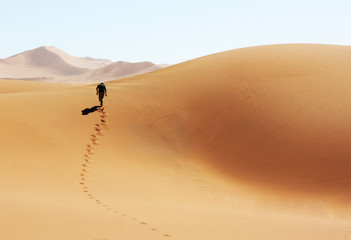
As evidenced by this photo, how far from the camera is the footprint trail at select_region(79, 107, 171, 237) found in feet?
21.3

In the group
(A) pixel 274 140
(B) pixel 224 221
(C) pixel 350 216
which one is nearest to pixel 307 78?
(A) pixel 274 140

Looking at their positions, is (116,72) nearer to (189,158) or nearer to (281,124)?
(281,124)

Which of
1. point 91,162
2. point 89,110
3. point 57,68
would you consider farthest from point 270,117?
point 57,68

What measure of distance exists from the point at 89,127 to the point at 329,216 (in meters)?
7.46

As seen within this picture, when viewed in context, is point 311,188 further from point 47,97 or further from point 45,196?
point 47,97

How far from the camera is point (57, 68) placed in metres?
122

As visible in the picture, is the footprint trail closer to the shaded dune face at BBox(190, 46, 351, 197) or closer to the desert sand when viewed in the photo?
the desert sand

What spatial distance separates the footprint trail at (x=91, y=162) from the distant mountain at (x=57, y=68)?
86.0 m

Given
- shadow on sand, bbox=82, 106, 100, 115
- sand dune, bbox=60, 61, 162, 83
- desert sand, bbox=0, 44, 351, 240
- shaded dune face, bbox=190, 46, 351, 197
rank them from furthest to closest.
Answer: sand dune, bbox=60, 61, 162, 83 → shadow on sand, bbox=82, 106, 100, 115 → shaded dune face, bbox=190, 46, 351, 197 → desert sand, bbox=0, 44, 351, 240

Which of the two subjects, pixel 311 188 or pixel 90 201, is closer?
pixel 90 201

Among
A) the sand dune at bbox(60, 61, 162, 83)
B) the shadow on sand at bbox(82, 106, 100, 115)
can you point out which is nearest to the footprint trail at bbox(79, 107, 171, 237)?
the shadow on sand at bbox(82, 106, 100, 115)

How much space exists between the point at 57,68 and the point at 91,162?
118969 mm

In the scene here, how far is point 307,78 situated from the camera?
15.1m

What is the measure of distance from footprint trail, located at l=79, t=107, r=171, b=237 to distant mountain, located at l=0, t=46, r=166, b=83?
86.0 m
